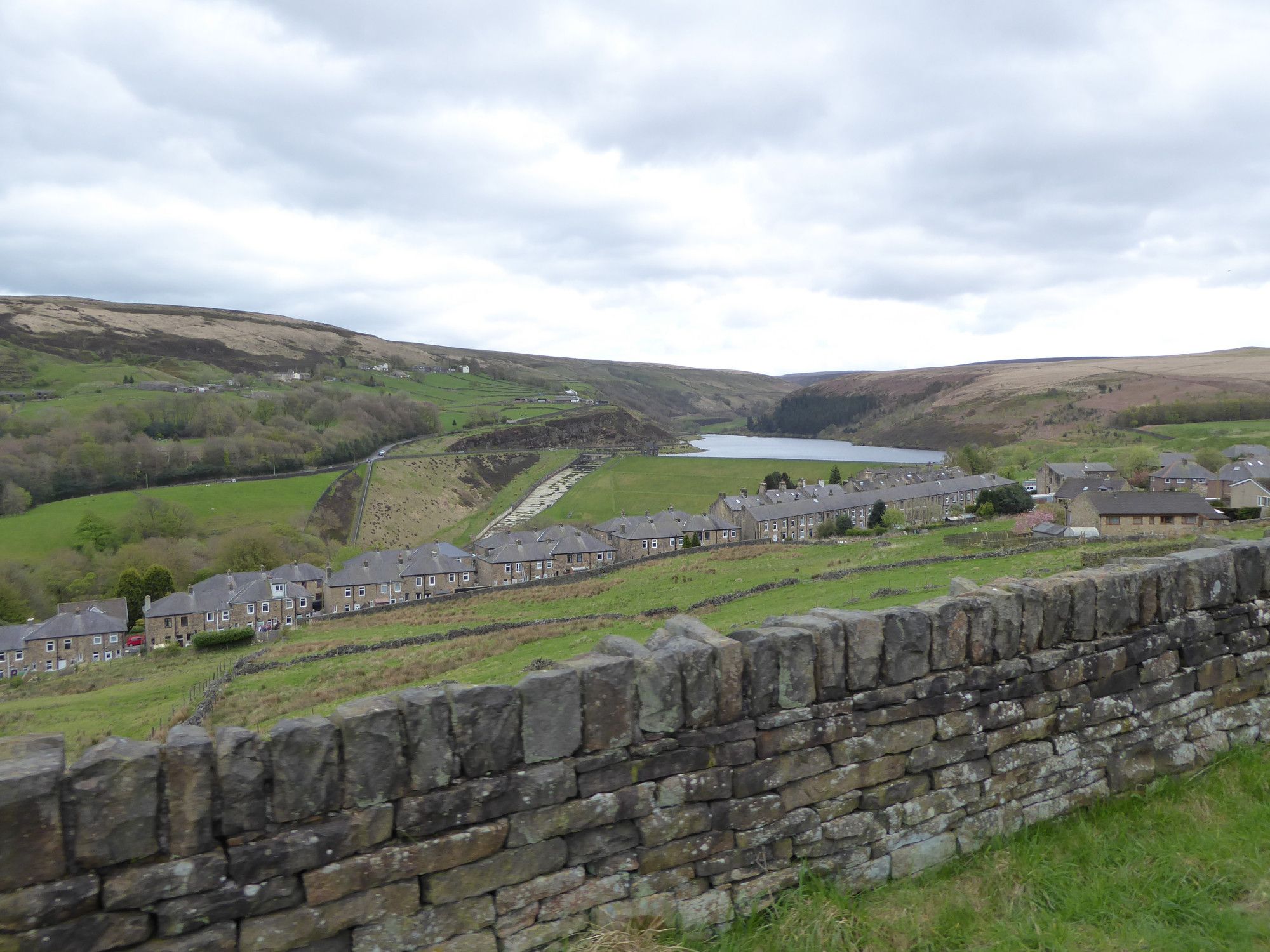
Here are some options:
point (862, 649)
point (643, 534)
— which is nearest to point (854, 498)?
point (643, 534)

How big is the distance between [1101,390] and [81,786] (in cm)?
18272

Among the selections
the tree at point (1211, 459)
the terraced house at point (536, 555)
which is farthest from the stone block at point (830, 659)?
the tree at point (1211, 459)

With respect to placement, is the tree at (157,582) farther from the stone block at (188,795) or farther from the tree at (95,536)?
the stone block at (188,795)

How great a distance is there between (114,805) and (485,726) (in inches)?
66.8

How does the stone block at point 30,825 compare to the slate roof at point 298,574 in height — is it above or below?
above

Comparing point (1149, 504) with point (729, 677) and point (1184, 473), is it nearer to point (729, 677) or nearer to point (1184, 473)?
point (1184, 473)

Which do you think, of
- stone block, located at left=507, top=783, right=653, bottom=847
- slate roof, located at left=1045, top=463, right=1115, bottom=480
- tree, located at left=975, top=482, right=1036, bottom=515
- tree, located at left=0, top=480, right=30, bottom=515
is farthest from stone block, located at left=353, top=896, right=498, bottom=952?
tree, located at left=0, top=480, right=30, bottom=515

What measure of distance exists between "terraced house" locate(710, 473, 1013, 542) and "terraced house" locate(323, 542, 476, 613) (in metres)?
30.7

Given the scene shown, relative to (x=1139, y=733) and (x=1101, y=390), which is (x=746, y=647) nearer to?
(x=1139, y=733)

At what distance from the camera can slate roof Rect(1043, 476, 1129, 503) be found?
52000 millimetres

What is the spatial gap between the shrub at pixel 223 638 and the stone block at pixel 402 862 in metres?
48.4

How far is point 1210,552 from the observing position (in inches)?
256

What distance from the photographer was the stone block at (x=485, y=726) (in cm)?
385

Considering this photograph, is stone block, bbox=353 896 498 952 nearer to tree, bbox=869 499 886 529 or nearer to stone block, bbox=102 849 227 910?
stone block, bbox=102 849 227 910
